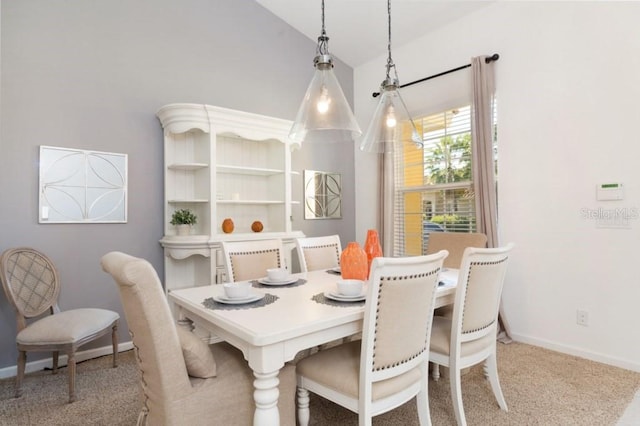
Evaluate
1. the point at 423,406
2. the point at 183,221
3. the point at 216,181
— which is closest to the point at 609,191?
the point at 423,406

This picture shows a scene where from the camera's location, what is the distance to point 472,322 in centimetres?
188

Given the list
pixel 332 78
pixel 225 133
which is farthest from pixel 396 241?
pixel 332 78

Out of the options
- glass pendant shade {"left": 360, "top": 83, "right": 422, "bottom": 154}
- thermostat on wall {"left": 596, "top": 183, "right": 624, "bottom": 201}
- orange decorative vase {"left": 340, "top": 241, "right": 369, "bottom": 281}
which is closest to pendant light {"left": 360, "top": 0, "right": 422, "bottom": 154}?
glass pendant shade {"left": 360, "top": 83, "right": 422, "bottom": 154}

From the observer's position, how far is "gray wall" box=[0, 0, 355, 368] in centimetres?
260

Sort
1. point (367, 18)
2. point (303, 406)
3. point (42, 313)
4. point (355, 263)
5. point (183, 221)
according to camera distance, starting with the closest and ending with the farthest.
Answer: point (303, 406) → point (355, 263) → point (42, 313) → point (183, 221) → point (367, 18)

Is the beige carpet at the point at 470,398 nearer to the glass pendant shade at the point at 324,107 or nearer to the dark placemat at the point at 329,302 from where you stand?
the dark placemat at the point at 329,302

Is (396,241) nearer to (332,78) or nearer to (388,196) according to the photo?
(388,196)

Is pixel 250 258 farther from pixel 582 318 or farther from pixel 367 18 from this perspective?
pixel 367 18

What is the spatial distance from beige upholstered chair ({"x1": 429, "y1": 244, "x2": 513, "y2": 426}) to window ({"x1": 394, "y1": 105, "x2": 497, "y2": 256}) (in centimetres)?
170

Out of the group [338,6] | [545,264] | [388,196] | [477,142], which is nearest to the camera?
[545,264]

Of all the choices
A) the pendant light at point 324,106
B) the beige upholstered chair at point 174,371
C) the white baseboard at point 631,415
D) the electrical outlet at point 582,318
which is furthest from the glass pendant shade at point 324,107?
the electrical outlet at point 582,318

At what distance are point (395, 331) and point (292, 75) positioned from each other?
355cm

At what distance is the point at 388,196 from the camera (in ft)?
13.9

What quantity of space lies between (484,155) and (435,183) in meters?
0.68
